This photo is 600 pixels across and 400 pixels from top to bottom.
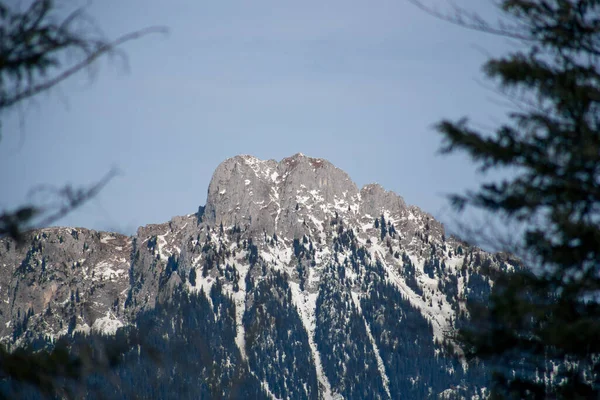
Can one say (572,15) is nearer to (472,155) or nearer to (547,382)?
(472,155)

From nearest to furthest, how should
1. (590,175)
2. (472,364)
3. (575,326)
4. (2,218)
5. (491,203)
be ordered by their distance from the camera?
(2,218), (575,326), (590,175), (491,203), (472,364)

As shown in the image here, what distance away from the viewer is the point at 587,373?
1219cm

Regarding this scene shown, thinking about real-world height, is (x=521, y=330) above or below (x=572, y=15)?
below

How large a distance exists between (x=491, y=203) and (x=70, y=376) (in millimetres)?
6475

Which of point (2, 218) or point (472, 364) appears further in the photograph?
point (472, 364)

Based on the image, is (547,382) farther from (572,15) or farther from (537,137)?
(572,15)

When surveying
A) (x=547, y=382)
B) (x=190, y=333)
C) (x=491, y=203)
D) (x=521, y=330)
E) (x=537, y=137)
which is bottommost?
(x=547, y=382)

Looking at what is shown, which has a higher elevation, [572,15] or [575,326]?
[572,15]

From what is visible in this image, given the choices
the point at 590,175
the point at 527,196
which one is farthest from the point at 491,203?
the point at 590,175

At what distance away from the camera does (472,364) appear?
13.8m

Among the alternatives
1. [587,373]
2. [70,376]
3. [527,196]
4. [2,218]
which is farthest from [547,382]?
[2,218]

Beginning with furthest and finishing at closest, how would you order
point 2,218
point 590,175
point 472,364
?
point 472,364
point 590,175
point 2,218

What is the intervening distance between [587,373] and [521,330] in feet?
3.62

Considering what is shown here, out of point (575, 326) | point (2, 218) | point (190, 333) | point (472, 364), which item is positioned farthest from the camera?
point (472, 364)
